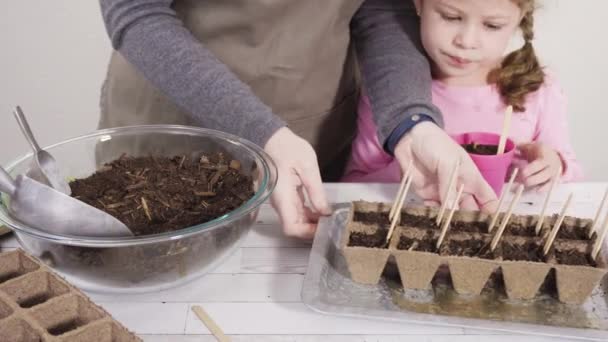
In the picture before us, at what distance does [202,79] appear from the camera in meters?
→ 1.06

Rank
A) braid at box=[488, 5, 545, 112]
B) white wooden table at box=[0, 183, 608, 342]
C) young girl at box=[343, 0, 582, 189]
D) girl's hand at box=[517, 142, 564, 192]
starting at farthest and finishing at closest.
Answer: braid at box=[488, 5, 545, 112] → young girl at box=[343, 0, 582, 189] → girl's hand at box=[517, 142, 564, 192] → white wooden table at box=[0, 183, 608, 342]

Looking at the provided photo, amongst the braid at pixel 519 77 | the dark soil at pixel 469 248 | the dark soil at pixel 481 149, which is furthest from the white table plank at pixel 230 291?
the braid at pixel 519 77

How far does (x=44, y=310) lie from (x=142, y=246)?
131 mm

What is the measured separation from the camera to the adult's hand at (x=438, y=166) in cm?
106

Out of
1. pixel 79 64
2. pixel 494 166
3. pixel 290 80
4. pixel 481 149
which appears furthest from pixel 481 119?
pixel 79 64

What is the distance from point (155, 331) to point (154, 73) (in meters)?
0.46

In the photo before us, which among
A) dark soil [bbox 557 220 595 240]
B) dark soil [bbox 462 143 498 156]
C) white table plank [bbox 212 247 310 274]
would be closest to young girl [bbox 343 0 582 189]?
dark soil [bbox 462 143 498 156]

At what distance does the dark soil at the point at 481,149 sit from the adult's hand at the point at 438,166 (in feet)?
0.43

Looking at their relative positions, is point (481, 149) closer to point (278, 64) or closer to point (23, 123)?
point (278, 64)

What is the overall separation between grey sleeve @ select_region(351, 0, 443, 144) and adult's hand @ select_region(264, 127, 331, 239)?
0.74 ft

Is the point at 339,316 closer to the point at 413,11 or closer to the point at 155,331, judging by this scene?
the point at 155,331

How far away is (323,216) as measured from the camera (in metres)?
1.04

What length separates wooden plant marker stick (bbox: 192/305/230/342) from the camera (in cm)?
82

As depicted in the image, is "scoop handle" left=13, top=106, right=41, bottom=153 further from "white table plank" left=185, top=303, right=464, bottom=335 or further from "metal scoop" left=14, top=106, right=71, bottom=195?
"white table plank" left=185, top=303, right=464, bottom=335
